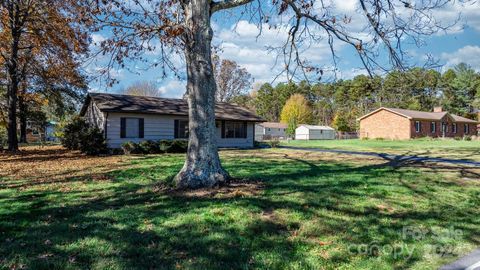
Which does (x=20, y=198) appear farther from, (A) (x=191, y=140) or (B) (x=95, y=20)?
(B) (x=95, y=20)

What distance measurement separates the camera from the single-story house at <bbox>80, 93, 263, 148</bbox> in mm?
18906

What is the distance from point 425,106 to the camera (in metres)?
59.3

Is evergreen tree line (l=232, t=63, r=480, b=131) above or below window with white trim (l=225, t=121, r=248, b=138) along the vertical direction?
above

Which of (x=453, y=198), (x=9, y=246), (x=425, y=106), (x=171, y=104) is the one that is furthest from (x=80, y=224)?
(x=425, y=106)

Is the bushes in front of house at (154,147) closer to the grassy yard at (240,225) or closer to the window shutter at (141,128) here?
the window shutter at (141,128)

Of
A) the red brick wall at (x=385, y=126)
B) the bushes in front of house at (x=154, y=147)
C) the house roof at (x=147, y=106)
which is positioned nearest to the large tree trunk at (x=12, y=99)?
the house roof at (x=147, y=106)

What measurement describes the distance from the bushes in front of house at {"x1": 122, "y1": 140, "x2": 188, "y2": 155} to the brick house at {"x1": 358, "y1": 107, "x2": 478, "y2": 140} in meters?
31.1

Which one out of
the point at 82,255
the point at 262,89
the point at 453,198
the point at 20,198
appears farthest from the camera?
the point at 262,89

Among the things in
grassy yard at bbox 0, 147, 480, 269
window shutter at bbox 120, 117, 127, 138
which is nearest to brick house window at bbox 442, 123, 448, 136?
window shutter at bbox 120, 117, 127, 138

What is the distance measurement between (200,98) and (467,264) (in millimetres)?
5419

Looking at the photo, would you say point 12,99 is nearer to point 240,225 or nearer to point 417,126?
point 240,225

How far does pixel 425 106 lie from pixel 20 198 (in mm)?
65545

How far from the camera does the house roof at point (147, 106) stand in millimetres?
19177

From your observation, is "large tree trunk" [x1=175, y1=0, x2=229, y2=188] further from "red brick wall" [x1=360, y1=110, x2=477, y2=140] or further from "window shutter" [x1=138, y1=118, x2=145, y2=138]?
"red brick wall" [x1=360, y1=110, x2=477, y2=140]
